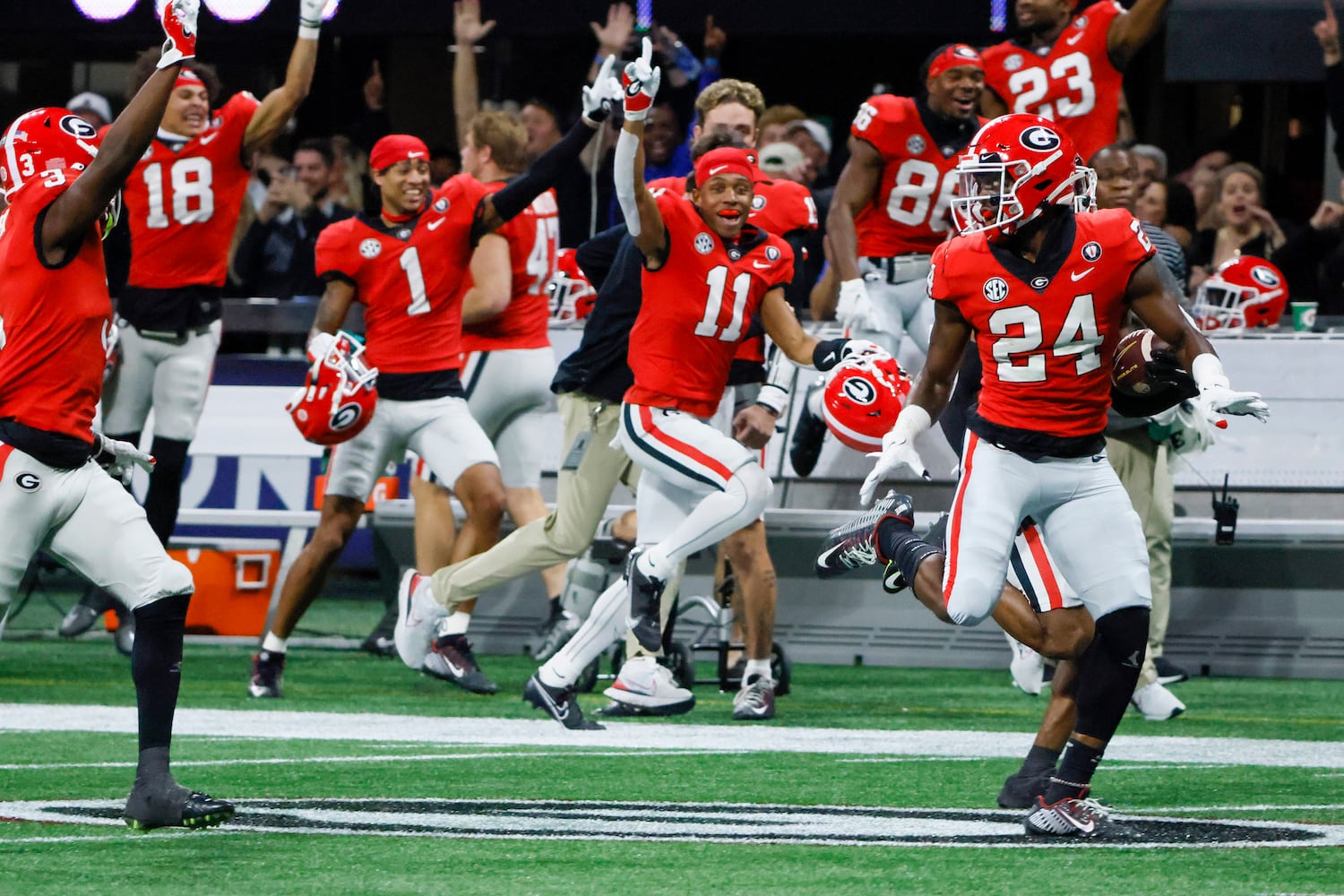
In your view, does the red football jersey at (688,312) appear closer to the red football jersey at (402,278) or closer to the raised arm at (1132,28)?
the red football jersey at (402,278)

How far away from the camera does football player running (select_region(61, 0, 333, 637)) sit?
32.1ft

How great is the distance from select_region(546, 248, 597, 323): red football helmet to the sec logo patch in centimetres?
554

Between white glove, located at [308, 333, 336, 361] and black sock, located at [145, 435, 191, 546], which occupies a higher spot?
white glove, located at [308, 333, 336, 361]

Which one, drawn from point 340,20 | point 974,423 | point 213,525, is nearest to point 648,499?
point 974,423

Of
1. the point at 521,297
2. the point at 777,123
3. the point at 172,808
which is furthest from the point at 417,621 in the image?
the point at 777,123

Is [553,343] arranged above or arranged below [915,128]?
below

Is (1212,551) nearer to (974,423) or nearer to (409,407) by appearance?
(409,407)

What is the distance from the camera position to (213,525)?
11.8m

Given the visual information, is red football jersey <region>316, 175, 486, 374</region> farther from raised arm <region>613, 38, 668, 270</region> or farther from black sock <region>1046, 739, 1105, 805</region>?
black sock <region>1046, 739, 1105, 805</region>

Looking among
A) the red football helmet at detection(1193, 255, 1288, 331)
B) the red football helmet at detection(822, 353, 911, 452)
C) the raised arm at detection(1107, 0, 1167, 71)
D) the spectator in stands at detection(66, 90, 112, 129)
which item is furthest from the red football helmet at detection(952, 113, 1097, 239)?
the spectator in stands at detection(66, 90, 112, 129)

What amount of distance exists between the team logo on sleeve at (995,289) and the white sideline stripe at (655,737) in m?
1.84

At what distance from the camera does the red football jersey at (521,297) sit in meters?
10.2

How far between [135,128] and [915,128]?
5.07m

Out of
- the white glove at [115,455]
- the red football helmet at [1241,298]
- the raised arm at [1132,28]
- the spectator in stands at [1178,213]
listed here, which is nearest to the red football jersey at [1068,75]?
the raised arm at [1132,28]
